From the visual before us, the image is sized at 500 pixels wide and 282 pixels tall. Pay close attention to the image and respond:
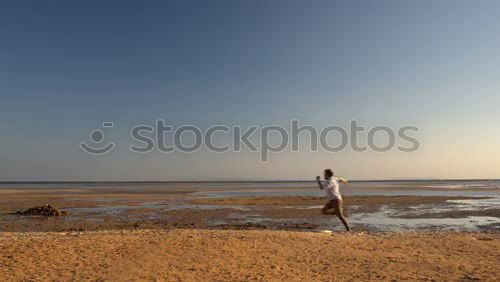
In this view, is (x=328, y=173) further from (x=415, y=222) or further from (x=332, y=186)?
(x=415, y=222)

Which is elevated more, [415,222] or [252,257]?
[252,257]

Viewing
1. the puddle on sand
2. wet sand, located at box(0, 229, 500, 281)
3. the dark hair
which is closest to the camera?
wet sand, located at box(0, 229, 500, 281)


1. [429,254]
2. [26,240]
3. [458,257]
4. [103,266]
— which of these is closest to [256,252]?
[103,266]

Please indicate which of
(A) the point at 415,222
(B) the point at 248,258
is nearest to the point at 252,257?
(B) the point at 248,258

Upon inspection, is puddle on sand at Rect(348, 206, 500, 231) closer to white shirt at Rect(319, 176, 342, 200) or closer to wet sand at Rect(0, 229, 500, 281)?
white shirt at Rect(319, 176, 342, 200)

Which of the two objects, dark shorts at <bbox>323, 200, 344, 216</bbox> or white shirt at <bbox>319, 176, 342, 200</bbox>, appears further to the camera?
dark shorts at <bbox>323, 200, 344, 216</bbox>

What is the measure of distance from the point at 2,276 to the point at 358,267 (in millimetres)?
7748

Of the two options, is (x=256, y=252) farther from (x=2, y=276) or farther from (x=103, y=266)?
(x=2, y=276)

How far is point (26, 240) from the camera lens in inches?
450

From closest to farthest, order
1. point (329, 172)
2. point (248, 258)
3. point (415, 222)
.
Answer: point (248, 258), point (329, 172), point (415, 222)

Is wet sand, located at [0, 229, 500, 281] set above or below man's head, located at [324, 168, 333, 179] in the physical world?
below

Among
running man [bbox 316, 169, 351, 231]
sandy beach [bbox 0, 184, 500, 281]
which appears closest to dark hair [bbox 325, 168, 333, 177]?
running man [bbox 316, 169, 351, 231]

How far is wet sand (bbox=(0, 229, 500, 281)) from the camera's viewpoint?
837 cm

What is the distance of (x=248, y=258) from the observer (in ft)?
31.2
